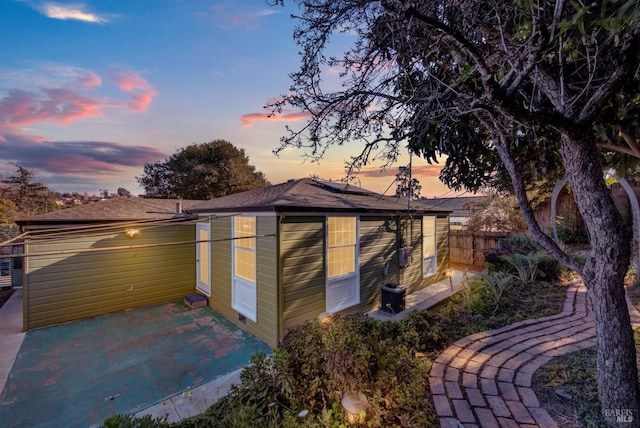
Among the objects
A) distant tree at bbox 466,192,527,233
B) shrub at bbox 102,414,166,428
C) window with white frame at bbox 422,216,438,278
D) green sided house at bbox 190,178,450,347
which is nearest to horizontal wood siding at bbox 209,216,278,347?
green sided house at bbox 190,178,450,347

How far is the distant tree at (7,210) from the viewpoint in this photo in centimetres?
1754

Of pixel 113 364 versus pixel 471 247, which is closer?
→ pixel 113 364

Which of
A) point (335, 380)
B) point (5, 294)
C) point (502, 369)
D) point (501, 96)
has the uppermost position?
point (501, 96)

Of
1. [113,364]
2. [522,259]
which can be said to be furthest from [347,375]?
[522,259]

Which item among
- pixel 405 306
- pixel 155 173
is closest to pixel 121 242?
pixel 405 306

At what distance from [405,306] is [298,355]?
13.5ft

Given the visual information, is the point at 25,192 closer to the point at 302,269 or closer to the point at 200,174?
the point at 200,174

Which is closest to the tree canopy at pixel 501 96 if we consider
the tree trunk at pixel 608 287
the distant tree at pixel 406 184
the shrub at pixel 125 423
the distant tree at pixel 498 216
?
the tree trunk at pixel 608 287

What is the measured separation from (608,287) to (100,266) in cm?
915

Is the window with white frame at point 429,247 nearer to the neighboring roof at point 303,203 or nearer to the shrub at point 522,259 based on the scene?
the neighboring roof at point 303,203

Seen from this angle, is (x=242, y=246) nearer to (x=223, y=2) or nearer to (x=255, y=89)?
(x=255, y=89)

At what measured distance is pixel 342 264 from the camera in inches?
231

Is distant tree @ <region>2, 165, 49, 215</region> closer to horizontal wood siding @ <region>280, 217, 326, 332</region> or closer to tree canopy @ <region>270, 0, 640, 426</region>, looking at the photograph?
horizontal wood siding @ <region>280, 217, 326, 332</region>

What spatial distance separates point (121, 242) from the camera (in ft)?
22.8
